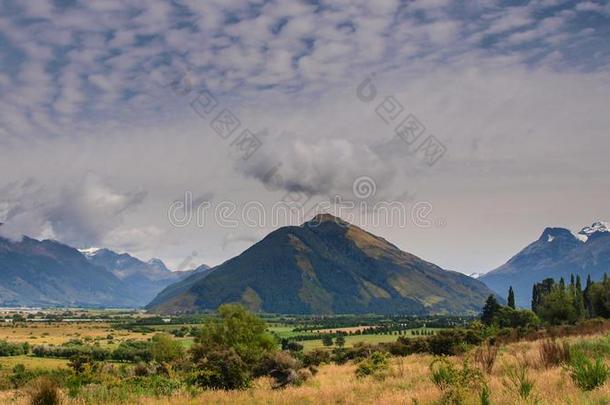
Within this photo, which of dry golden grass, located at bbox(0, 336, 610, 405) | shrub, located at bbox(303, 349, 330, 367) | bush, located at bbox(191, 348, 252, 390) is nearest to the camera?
dry golden grass, located at bbox(0, 336, 610, 405)

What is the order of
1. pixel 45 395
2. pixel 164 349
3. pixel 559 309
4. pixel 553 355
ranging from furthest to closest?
pixel 164 349 → pixel 559 309 → pixel 553 355 → pixel 45 395

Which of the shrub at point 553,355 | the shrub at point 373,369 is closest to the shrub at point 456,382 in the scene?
the shrub at point 553,355

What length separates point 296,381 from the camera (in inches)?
1174

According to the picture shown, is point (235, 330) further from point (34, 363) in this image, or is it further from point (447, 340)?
point (34, 363)

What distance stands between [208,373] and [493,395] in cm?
1598

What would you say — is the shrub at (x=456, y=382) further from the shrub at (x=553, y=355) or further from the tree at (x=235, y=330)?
the tree at (x=235, y=330)

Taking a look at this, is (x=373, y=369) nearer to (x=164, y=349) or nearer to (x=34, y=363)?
(x=164, y=349)

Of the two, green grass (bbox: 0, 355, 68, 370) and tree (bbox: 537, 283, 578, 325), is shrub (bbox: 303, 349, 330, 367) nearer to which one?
green grass (bbox: 0, 355, 68, 370)

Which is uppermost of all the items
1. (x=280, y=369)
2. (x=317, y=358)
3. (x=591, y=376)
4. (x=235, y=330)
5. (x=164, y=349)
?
(x=591, y=376)

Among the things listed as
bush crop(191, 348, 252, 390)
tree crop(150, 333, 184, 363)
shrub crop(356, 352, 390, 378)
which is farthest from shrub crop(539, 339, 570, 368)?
tree crop(150, 333, 184, 363)

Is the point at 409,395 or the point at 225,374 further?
the point at 225,374

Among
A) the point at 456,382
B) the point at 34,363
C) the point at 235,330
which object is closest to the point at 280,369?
the point at 456,382

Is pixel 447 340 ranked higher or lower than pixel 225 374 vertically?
lower

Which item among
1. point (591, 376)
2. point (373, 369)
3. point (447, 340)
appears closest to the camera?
point (591, 376)
